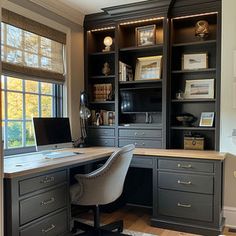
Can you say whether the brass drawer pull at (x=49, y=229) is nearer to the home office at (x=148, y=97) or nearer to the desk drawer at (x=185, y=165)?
the home office at (x=148, y=97)

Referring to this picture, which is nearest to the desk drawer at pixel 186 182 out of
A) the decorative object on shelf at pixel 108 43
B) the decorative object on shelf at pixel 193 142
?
the decorative object on shelf at pixel 193 142

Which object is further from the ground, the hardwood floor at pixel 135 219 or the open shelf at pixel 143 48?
the open shelf at pixel 143 48

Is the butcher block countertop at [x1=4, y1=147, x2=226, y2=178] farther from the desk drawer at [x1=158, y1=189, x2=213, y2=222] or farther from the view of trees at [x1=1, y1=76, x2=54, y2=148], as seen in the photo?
the desk drawer at [x1=158, y1=189, x2=213, y2=222]

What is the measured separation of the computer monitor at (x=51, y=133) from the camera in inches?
106

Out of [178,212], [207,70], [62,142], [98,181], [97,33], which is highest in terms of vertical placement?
[97,33]

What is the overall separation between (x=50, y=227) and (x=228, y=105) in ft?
7.19

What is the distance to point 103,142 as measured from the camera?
3.78 m

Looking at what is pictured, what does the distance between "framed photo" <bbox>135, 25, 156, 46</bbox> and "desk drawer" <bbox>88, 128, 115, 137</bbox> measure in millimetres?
1189

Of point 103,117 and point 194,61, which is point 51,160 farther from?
point 194,61

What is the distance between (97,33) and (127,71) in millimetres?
788

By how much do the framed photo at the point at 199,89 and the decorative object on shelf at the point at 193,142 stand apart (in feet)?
1.58

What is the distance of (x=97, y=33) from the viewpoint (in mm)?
3998

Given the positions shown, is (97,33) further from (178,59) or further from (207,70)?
(207,70)

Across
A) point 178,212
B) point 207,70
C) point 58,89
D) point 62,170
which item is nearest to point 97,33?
point 58,89
